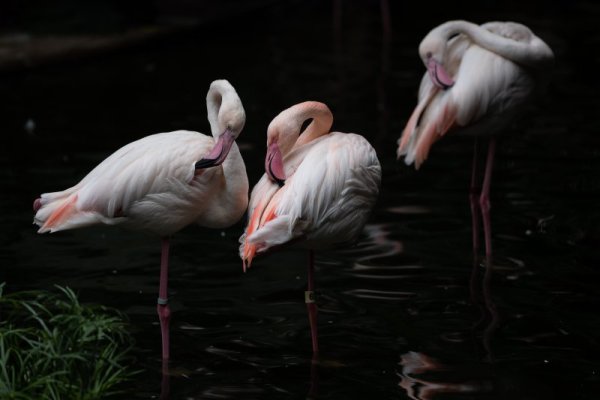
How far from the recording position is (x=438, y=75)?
621 centimetres

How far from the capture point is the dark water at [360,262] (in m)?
4.89

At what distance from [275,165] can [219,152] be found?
0.93 feet

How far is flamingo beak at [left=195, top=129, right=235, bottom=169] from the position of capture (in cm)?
451

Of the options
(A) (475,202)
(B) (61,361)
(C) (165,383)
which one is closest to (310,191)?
(C) (165,383)

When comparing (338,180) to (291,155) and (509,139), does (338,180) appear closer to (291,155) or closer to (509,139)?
(291,155)

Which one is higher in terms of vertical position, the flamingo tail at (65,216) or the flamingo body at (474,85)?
the flamingo body at (474,85)

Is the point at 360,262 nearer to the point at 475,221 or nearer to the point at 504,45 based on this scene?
the point at 475,221

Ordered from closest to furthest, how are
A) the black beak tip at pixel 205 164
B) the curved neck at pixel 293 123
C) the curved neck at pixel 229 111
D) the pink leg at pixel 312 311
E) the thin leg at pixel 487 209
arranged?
1. the black beak tip at pixel 205 164
2. the curved neck at pixel 229 111
3. the curved neck at pixel 293 123
4. the pink leg at pixel 312 311
5. the thin leg at pixel 487 209

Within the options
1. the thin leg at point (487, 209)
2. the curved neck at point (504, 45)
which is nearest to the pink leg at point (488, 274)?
the thin leg at point (487, 209)

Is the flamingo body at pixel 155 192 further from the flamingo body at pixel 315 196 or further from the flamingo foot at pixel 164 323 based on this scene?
the flamingo foot at pixel 164 323

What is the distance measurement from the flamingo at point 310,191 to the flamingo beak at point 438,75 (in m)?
1.33

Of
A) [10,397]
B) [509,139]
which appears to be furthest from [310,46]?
[10,397]

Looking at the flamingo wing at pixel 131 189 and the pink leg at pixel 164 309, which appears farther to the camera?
the pink leg at pixel 164 309

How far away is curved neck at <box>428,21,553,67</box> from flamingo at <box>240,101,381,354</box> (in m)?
1.60
